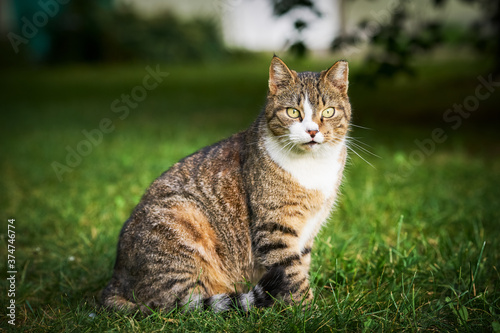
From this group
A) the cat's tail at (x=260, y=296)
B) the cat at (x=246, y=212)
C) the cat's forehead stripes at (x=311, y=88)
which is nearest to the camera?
the cat's tail at (x=260, y=296)

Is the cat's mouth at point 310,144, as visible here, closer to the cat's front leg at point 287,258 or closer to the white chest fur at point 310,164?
the white chest fur at point 310,164

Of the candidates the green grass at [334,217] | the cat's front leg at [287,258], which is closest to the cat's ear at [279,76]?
the green grass at [334,217]

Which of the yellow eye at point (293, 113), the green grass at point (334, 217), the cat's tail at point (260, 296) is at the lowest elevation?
the green grass at point (334, 217)

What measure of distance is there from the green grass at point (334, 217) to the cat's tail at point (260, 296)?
0.06m

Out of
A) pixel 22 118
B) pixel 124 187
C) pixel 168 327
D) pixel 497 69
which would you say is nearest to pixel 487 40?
pixel 497 69

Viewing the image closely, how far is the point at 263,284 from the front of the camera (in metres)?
2.36

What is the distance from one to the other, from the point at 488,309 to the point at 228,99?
8615 mm

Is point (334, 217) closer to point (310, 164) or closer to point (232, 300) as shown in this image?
point (310, 164)

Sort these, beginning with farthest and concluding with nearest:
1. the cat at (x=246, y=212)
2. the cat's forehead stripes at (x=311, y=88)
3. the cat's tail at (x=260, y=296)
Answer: the cat's forehead stripes at (x=311, y=88), the cat at (x=246, y=212), the cat's tail at (x=260, y=296)

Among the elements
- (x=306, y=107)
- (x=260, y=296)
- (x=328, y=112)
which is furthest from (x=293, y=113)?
(x=260, y=296)

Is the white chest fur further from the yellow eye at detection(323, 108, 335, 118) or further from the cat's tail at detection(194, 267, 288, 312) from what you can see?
the cat's tail at detection(194, 267, 288, 312)

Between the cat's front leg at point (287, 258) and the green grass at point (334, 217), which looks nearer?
the green grass at point (334, 217)

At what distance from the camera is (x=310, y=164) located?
2.62 meters

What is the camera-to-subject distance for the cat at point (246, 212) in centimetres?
249
